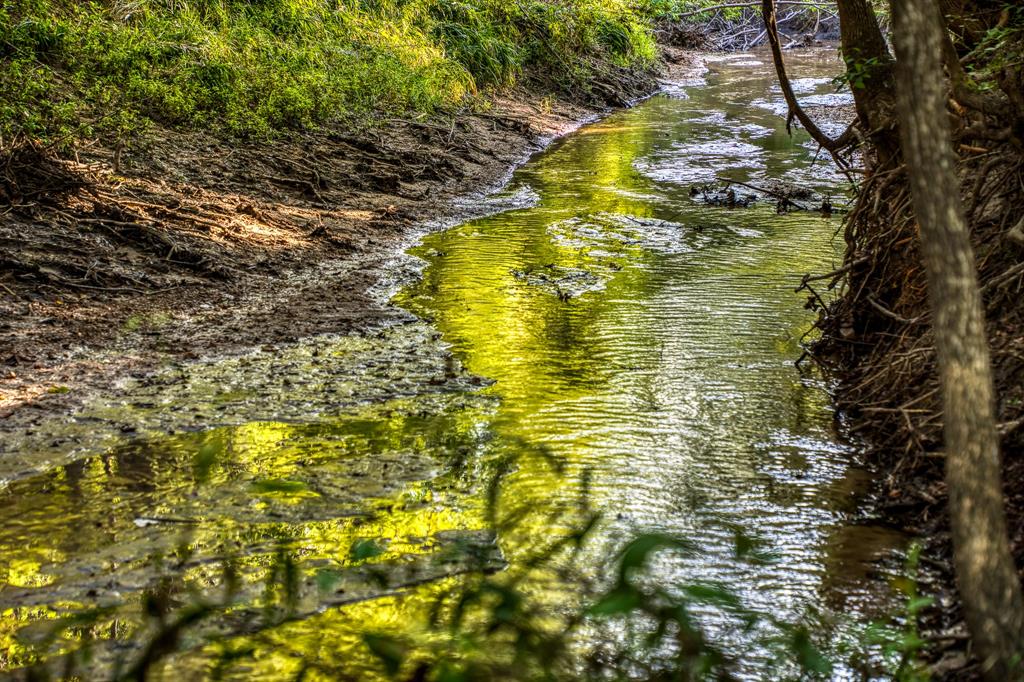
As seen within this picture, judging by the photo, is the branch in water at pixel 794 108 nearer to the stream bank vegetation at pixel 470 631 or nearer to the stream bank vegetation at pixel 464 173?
the stream bank vegetation at pixel 464 173

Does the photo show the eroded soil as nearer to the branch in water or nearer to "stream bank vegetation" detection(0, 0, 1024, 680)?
"stream bank vegetation" detection(0, 0, 1024, 680)

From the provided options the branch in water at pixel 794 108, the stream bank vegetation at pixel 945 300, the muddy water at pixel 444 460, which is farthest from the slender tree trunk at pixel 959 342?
the branch in water at pixel 794 108

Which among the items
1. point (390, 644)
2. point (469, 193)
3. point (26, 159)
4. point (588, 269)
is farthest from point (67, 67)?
point (390, 644)

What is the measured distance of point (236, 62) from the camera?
12117 millimetres

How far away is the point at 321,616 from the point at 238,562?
552 millimetres

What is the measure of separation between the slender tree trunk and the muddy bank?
4.72m

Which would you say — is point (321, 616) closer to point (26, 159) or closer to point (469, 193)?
point (26, 159)

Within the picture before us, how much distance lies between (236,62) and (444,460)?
28.1ft

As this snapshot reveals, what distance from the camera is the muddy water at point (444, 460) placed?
154 inches

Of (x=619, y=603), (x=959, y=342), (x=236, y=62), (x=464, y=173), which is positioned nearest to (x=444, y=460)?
(x=959, y=342)

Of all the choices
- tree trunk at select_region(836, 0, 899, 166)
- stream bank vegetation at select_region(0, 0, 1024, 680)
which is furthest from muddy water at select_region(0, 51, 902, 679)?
tree trunk at select_region(836, 0, 899, 166)

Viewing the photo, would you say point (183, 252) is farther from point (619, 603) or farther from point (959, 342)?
point (619, 603)

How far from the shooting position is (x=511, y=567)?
4113 millimetres

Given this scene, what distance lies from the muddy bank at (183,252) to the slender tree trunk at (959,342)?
4720 millimetres
